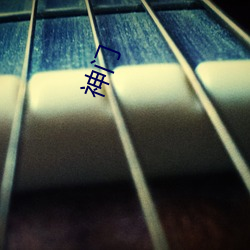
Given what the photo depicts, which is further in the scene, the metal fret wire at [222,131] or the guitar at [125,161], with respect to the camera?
the guitar at [125,161]

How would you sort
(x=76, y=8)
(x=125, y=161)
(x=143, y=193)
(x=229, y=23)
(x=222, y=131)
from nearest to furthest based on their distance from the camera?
1. (x=143, y=193)
2. (x=222, y=131)
3. (x=125, y=161)
4. (x=229, y=23)
5. (x=76, y=8)

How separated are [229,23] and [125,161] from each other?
64cm

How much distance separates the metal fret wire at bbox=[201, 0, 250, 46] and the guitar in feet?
0.34

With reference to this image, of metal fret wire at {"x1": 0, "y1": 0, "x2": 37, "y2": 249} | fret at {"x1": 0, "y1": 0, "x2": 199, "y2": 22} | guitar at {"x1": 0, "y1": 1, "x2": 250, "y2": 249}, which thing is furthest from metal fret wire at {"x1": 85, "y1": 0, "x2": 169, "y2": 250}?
fret at {"x1": 0, "y1": 0, "x2": 199, "y2": 22}

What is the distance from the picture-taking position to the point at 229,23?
1052mm

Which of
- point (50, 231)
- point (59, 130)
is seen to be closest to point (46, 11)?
point (59, 130)

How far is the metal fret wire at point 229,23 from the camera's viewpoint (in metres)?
0.91

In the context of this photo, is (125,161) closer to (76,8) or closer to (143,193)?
(143,193)

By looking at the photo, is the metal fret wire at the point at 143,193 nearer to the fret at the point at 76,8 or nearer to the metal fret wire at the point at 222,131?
the metal fret wire at the point at 222,131

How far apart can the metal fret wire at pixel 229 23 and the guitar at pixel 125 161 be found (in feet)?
0.34

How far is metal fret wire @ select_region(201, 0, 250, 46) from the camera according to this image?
2.99 feet

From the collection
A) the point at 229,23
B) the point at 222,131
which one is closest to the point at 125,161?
the point at 222,131

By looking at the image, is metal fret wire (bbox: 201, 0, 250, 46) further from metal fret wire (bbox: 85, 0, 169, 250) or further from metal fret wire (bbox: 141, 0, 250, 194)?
metal fret wire (bbox: 85, 0, 169, 250)

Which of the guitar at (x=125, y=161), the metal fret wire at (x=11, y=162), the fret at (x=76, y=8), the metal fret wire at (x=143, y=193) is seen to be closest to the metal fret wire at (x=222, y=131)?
the guitar at (x=125, y=161)
